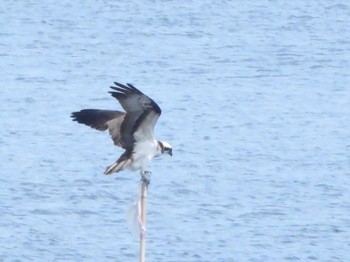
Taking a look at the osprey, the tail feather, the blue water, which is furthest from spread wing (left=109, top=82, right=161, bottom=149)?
the blue water

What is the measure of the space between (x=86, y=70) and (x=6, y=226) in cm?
864

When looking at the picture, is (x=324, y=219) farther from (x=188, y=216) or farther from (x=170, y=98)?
(x=170, y=98)

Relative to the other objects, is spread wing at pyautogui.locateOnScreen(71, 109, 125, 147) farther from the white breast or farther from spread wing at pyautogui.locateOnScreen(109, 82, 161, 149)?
the white breast

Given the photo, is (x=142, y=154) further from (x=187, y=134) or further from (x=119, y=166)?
(x=187, y=134)

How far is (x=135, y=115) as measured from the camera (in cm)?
1023

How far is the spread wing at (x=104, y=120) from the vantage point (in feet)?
34.9

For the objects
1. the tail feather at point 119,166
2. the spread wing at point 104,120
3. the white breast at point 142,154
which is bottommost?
the tail feather at point 119,166

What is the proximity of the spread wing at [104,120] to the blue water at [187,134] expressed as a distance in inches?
166

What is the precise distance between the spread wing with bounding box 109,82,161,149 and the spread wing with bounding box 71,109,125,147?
0.16m

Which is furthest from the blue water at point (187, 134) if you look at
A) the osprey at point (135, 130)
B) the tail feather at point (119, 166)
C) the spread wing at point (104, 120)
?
the tail feather at point (119, 166)

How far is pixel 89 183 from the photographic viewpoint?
17672 millimetres

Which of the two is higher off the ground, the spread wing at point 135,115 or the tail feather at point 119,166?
the spread wing at point 135,115

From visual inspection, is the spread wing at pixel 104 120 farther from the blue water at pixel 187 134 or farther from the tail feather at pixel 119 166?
the blue water at pixel 187 134

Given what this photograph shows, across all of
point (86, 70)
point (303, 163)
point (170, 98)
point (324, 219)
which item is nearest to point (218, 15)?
point (86, 70)
